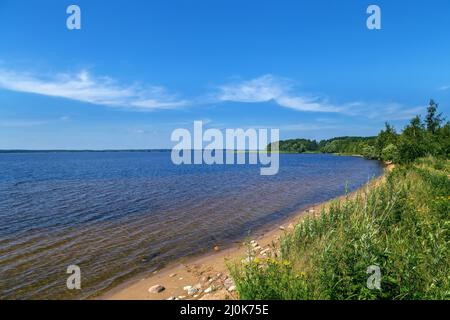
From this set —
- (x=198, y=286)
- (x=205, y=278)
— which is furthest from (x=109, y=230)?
(x=198, y=286)

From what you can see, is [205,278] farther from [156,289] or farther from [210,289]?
[156,289]

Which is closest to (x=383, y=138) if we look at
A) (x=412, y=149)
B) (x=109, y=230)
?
(x=412, y=149)

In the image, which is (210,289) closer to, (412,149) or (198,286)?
(198,286)

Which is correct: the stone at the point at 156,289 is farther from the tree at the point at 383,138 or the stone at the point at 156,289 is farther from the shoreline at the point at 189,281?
the tree at the point at 383,138

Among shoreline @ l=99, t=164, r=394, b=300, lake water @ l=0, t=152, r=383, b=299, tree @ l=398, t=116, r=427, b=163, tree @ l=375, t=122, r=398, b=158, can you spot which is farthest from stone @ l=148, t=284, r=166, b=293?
tree @ l=375, t=122, r=398, b=158

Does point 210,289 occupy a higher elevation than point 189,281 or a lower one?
higher

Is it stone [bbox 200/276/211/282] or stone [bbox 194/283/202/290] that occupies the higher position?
stone [bbox 194/283/202/290]

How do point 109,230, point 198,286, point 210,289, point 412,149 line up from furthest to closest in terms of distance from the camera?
1. point 412,149
2. point 109,230
3. point 198,286
4. point 210,289

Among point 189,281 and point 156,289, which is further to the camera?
point 189,281

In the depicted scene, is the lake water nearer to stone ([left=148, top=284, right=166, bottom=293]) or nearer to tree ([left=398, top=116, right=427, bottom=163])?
stone ([left=148, top=284, right=166, bottom=293])

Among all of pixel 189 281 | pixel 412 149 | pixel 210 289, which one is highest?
pixel 412 149

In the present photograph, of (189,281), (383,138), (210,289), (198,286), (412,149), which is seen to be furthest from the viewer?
(383,138)

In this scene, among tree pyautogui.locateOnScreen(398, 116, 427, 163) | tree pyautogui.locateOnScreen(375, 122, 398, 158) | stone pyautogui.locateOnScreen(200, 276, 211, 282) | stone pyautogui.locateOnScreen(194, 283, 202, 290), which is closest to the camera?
stone pyautogui.locateOnScreen(194, 283, 202, 290)
